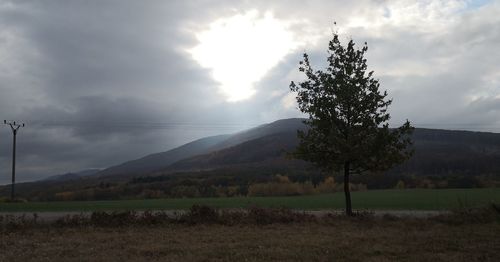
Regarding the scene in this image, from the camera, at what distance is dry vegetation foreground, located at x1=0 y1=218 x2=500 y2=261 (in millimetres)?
12469

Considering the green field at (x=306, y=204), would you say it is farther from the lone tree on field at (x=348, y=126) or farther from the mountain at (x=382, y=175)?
the mountain at (x=382, y=175)

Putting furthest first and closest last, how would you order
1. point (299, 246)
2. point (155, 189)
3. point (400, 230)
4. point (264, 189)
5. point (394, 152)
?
point (155, 189), point (264, 189), point (394, 152), point (400, 230), point (299, 246)

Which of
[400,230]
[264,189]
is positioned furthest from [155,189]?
[400,230]

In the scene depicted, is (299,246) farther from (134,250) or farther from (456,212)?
(456,212)

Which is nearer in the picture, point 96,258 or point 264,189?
point 96,258

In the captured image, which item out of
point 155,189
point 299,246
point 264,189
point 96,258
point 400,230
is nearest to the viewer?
point 96,258

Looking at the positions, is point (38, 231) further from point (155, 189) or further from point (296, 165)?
point (296, 165)

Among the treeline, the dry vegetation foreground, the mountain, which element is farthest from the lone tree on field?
the treeline

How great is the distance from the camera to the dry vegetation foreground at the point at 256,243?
12.5m

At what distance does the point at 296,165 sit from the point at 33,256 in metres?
167

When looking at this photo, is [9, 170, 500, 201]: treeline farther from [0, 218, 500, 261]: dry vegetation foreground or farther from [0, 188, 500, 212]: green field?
[0, 218, 500, 261]: dry vegetation foreground

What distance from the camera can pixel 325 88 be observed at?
24422mm

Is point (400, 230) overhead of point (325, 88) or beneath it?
beneath

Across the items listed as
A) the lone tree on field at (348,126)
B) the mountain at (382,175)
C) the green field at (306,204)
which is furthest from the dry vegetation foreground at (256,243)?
the mountain at (382,175)
